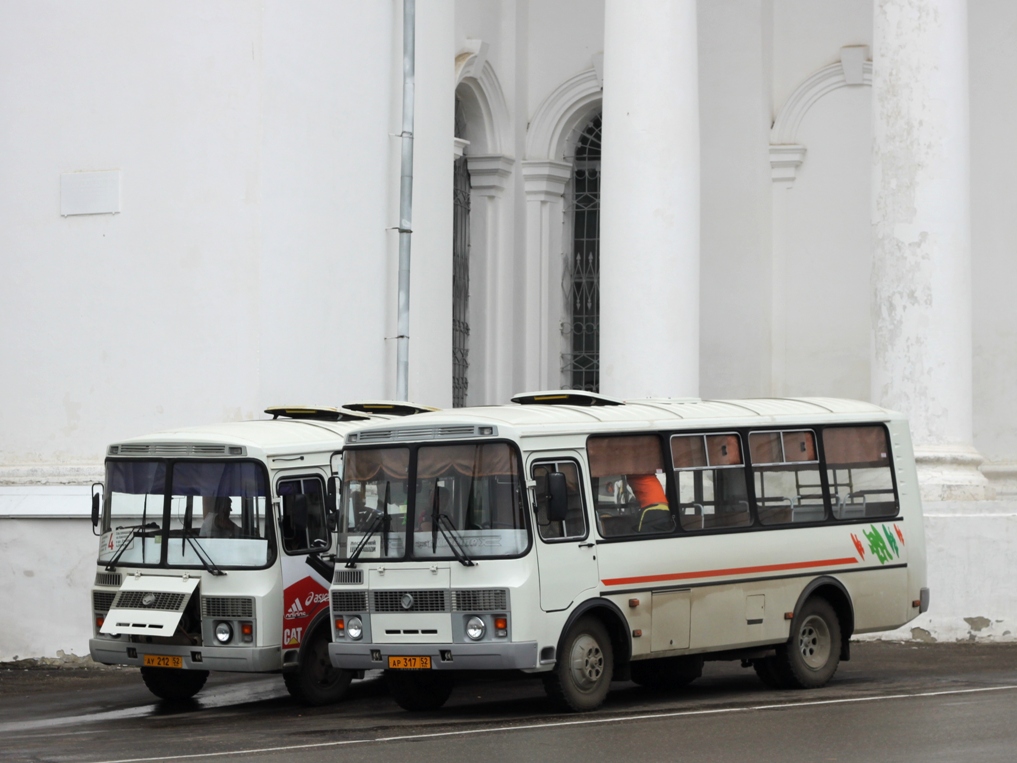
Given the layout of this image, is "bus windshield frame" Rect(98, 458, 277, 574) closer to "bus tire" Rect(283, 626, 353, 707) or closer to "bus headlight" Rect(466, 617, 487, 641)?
"bus tire" Rect(283, 626, 353, 707)

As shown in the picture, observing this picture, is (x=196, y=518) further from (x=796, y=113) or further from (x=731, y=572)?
(x=796, y=113)

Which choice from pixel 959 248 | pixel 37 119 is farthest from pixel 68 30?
pixel 959 248

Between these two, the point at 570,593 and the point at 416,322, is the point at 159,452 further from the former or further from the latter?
the point at 416,322

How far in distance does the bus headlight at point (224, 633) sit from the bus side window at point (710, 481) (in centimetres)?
352

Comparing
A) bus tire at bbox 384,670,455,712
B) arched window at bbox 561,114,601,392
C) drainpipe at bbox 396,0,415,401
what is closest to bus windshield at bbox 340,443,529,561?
bus tire at bbox 384,670,455,712

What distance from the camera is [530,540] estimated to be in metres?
12.5

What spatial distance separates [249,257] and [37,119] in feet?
9.29

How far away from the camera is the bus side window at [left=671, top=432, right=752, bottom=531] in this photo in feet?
45.1

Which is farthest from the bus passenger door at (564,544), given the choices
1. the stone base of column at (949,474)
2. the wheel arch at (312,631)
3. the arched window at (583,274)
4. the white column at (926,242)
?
the arched window at (583,274)

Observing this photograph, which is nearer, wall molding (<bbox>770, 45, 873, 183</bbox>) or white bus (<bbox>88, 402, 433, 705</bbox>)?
white bus (<bbox>88, 402, 433, 705</bbox>)

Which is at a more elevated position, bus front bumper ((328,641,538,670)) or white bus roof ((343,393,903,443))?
white bus roof ((343,393,903,443))

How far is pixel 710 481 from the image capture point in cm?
1395

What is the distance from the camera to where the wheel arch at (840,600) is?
14.5 m

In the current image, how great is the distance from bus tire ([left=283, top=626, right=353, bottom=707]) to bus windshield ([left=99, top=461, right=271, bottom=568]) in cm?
84
